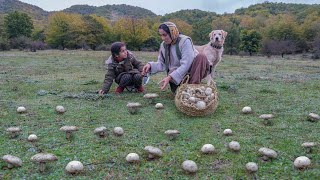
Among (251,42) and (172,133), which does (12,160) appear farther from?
(251,42)

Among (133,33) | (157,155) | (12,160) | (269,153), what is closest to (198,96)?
(157,155)

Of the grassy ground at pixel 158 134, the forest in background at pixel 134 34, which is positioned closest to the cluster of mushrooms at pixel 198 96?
the grassy ground at pixel 158 134

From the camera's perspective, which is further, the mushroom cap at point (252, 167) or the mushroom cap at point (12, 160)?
the mushroom cap at point (12, 160)

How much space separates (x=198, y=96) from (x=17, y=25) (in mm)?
60039

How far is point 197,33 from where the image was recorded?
68625mm

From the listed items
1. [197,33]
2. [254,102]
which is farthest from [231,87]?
[197,33]

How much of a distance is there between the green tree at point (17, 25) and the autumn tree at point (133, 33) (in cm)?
1514

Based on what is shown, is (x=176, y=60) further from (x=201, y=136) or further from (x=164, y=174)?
(x=164, y=174)

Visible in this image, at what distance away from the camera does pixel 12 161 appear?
15.3 feet

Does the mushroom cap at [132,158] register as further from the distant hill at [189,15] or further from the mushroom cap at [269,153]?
the distant hill at [189,15]

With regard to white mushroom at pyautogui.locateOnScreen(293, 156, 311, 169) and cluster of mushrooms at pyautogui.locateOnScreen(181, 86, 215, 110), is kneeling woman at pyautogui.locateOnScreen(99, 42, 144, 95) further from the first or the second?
white mushroom at pyautogui.locateOnScreen(293, 156, 311, 169)

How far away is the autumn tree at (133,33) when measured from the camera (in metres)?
60.9

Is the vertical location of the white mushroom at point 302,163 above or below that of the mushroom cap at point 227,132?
above

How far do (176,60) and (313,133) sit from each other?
3574mm
